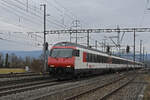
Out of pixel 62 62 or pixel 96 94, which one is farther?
pixel 62 62

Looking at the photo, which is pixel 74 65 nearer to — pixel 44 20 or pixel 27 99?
pixel 27 99

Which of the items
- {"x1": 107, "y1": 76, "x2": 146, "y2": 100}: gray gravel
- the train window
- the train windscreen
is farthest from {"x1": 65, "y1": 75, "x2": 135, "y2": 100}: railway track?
the train windscreen

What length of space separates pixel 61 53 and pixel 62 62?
1.05m

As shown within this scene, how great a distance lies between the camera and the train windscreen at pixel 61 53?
22384 millimetres

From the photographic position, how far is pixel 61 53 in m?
22.7

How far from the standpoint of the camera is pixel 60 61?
22188 millimetres

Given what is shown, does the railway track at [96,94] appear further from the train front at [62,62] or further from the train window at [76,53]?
the train window at [76,53]

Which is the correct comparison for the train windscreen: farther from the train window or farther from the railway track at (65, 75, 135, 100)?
the railway track at (65, 75, 135, 100)

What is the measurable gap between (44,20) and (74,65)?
14.7 meters

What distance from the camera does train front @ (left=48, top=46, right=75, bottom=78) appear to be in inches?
861

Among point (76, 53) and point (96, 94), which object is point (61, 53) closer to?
point (76, 53)

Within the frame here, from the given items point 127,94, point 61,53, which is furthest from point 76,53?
point 127,94

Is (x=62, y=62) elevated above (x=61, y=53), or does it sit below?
below

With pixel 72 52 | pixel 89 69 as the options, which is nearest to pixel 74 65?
pixel 72 52
